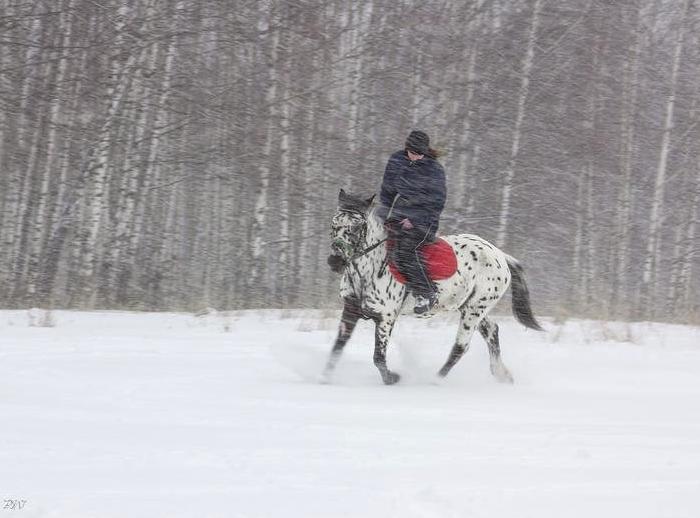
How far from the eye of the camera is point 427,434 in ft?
17.2

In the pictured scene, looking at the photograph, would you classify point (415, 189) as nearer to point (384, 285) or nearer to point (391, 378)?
point (384, 285)

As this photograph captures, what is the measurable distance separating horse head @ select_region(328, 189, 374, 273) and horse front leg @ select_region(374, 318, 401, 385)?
72 cm

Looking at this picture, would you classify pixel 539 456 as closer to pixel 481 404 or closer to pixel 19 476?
pixel 481 404

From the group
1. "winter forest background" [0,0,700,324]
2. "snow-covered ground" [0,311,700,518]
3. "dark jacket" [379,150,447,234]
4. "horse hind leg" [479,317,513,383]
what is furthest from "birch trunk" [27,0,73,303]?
"horse hind leg" [479,317,513,383]

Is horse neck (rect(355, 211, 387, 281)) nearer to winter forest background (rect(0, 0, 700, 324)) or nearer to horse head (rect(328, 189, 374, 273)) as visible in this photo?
horse head (rect(328, 189, 374, 273))

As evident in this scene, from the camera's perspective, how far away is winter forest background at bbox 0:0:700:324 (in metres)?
16.8

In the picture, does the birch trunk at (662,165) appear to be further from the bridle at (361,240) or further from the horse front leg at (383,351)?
the bridle at (361,240)

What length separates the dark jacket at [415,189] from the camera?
7.57 metres

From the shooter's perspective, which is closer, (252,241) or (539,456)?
(539,456)

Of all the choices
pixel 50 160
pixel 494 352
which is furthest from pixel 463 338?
pixel 50 160

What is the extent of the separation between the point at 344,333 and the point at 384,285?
62cm

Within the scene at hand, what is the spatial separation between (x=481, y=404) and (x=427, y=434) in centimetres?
145

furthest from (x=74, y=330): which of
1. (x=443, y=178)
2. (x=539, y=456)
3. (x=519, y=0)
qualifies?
(x=519, y=0)

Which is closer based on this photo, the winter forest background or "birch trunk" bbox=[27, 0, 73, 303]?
"birch trunk" bbox=[27, 0, 73, 303]
